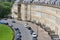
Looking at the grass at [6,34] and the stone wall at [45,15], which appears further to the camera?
the grass at [6,34]

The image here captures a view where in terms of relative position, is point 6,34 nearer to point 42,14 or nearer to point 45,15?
point 45,15

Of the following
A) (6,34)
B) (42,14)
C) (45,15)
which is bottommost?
(6,34)

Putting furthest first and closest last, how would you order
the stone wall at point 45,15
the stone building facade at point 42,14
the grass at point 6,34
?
the grass at point 6,34 < the stone building facade at point 42,14 < the stone wall at point 45,15

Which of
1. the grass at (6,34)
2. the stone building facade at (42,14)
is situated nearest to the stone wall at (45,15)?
the stone building facade at (42,14)

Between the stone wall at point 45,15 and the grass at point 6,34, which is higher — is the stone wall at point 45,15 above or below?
above

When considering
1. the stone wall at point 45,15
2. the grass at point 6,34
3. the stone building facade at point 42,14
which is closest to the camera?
the stone wall at point 45,15

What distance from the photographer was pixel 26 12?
83.0 m

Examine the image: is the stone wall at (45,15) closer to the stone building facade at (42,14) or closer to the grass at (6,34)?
the stone building facade at (42,14)

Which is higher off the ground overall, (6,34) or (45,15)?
(45,15)

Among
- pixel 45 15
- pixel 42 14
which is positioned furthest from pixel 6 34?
pixel 42 14

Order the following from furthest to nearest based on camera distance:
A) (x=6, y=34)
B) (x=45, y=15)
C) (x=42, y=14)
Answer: (x=42, y=14) → (x=45, y=15) → (x=6, y=34)

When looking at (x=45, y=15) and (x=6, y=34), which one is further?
(x=45, y=15)

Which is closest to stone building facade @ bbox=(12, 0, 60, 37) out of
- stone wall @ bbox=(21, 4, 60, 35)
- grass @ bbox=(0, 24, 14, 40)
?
stone wall @ bbox=(21, 4, 60, 35)

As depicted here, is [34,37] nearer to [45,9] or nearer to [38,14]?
[45,9]
